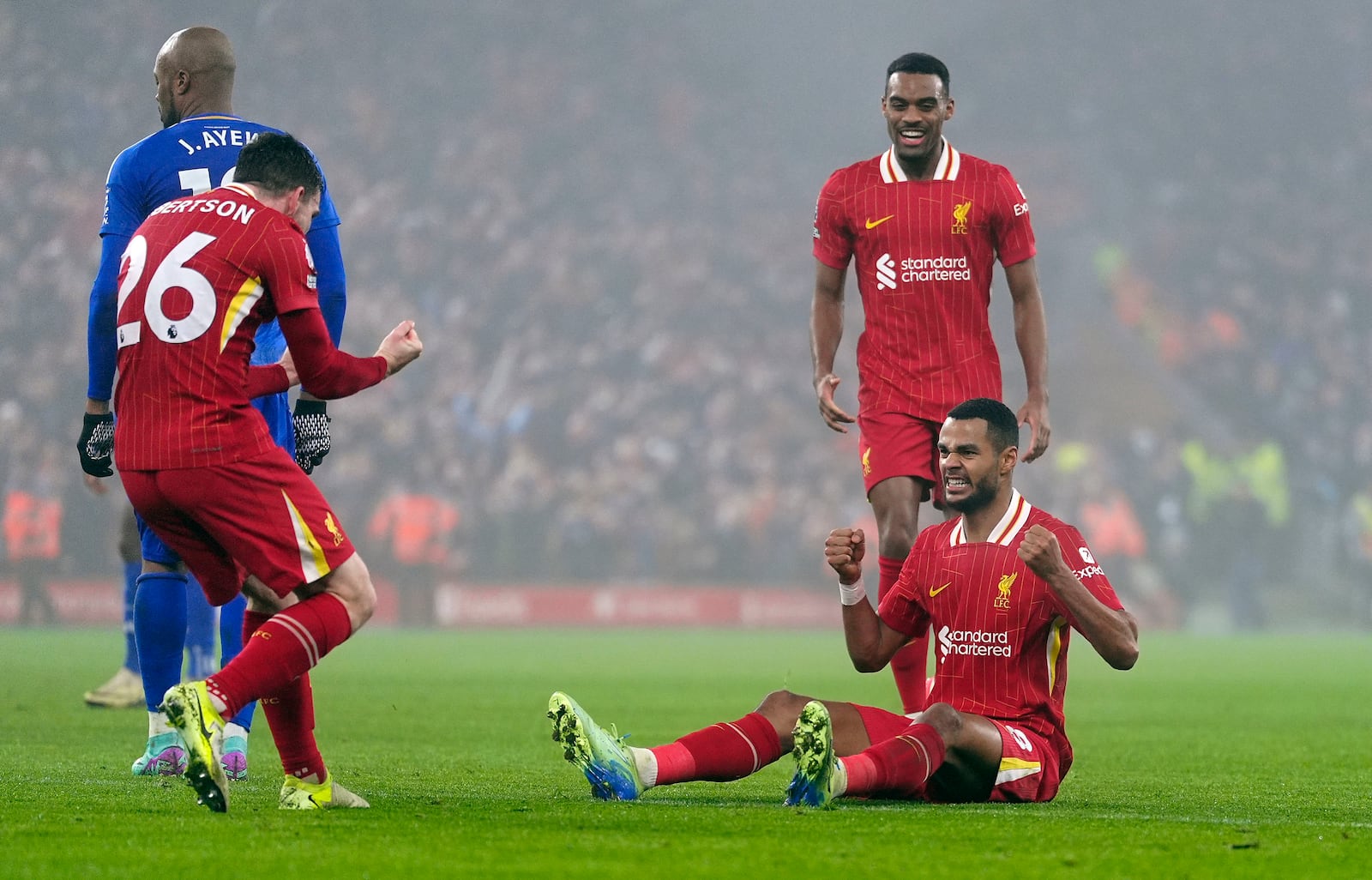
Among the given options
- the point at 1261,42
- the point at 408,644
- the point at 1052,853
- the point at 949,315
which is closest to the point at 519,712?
the point at 949,315

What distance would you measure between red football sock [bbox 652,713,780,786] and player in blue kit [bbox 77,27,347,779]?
1464 millimetres

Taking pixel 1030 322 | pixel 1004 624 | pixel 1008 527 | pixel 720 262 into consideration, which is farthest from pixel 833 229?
pixel 720 262

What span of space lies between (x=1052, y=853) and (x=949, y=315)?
278cm

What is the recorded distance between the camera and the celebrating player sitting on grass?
13.7 feet

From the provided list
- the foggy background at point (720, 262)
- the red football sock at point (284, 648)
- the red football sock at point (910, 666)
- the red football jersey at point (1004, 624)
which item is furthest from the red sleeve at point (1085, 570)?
the foggy background at point (720, 262)

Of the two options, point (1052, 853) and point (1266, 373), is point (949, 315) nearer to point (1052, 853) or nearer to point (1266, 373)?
point (1052, 853)

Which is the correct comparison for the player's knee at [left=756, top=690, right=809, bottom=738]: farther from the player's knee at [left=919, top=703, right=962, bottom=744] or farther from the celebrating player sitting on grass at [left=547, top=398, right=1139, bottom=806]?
the player's knee at [left=919, top=703, right=962, bottom=744]

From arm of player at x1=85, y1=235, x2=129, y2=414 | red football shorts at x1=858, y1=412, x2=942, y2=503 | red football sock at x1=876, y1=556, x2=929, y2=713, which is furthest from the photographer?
red football shorts at x1=858, y1=412, x2=942, y2=503

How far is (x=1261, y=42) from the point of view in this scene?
3164cm

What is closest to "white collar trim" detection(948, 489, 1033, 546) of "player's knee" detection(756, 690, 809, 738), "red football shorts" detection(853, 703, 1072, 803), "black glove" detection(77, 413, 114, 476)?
"red football shorts" detection(853, 703, 1072, 803)

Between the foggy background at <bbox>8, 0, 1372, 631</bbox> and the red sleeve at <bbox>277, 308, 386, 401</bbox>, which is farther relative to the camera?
the foggy background at <bbox>8, 0, 1372, 631</bbox>

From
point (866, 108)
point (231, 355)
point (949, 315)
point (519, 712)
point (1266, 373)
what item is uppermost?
point (866, 108)

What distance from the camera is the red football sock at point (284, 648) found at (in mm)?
3791

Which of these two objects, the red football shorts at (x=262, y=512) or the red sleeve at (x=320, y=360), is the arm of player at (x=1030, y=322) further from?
the red football shorts at (x=262, y=512)
